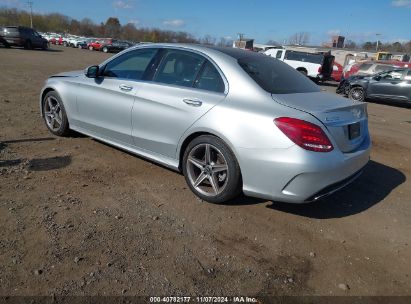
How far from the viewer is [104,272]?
111 inches

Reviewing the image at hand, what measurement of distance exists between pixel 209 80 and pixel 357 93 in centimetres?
1375

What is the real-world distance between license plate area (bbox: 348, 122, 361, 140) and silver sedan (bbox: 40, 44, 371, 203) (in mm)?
10

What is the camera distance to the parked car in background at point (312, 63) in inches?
875

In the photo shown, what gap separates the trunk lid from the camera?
3547 mm

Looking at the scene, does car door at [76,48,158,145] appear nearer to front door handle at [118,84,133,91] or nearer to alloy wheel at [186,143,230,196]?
front door handle at [118,84,133,91]

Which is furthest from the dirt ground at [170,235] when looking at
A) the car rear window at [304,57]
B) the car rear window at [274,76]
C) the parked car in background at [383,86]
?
the car rear window at [304,57]

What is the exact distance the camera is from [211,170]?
3982 mm

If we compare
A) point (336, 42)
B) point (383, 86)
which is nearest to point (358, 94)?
point (383, 86)

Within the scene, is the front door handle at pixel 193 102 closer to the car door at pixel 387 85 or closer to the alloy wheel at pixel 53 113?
the alloy wheel at pixel 53 113

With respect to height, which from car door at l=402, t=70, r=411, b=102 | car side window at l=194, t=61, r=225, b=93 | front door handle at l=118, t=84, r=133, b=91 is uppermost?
car side window at l=194, t=61, r=225, b=93

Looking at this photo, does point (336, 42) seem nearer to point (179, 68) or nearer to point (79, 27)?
point (79, 27)

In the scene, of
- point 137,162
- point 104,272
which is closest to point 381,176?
point 137,162

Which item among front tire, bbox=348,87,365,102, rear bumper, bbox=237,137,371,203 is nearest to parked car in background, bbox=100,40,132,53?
front tire, bbox=348,87,365,102

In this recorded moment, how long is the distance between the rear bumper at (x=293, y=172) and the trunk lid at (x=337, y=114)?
17cm
